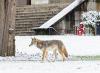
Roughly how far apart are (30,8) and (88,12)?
5.10 meters

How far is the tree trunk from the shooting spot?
18.1 m

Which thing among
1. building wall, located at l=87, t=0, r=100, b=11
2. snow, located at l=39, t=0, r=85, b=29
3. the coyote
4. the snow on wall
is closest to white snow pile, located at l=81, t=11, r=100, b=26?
building wall, located at l=87, t=0, r=100, b=11

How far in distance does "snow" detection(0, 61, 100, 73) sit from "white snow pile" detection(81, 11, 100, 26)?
20.3 m

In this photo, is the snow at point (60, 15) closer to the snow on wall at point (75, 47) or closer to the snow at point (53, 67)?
the snow on wall at point (75, 47)

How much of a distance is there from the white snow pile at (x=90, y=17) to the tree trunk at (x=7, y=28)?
683 inches

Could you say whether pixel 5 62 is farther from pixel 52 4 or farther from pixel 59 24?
pixel 52 4

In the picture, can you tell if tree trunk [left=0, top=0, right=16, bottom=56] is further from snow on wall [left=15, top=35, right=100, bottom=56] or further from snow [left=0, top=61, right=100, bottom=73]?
snow [left=0, top=61, right=100, bottom=73]

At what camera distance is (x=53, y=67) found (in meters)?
13.9

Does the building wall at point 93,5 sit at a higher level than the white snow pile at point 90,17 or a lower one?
higher

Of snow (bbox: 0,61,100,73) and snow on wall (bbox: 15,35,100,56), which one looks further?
snow on wall (bbox: 15,35,100,56)

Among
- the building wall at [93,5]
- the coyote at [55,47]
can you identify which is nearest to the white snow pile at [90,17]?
the building wall at [93,5]

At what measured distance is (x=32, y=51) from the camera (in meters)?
20.2

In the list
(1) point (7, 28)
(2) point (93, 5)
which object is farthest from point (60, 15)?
(1) point (7, 28)

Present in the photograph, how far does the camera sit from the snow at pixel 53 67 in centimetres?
1287
